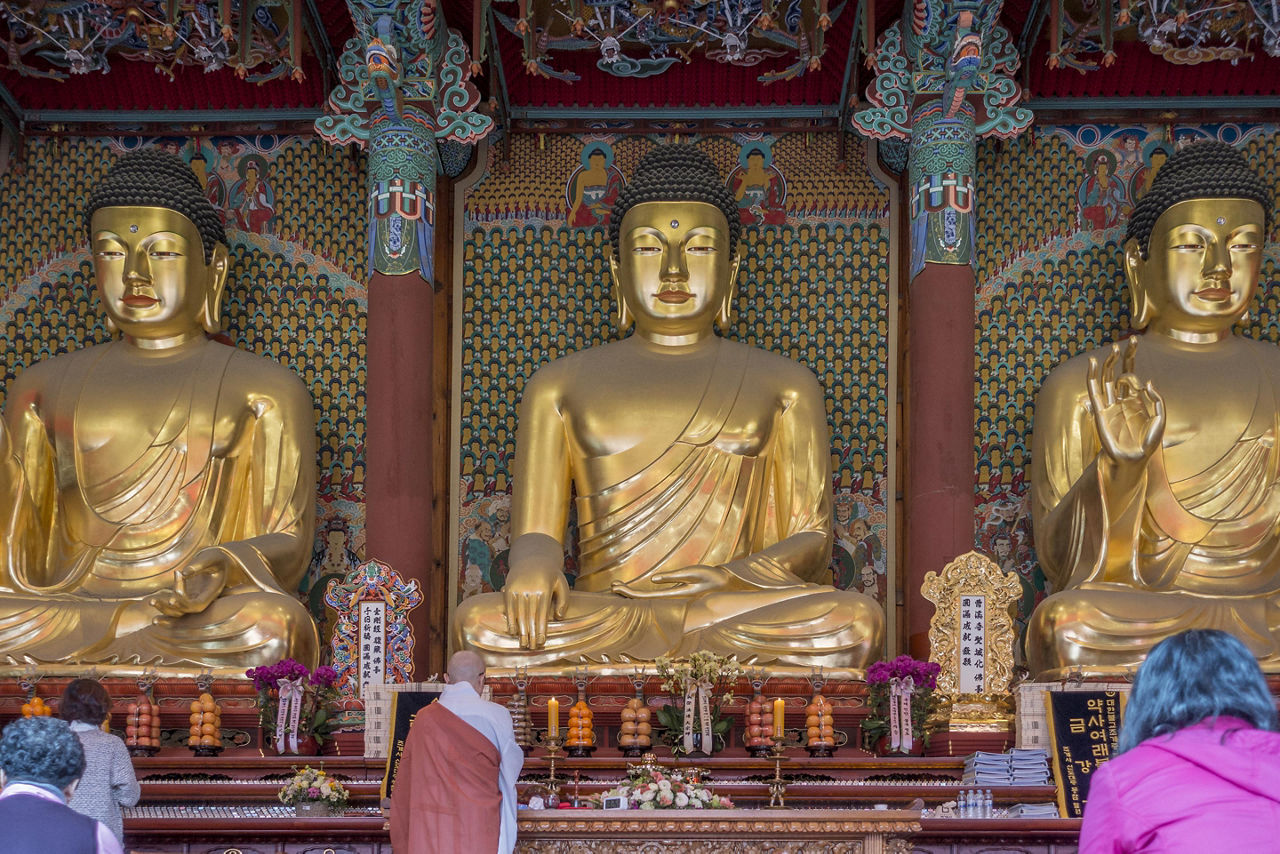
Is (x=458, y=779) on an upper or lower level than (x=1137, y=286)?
lower

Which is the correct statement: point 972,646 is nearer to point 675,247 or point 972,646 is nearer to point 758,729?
point 758,729

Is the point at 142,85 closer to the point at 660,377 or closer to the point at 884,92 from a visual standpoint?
the point at 660,377

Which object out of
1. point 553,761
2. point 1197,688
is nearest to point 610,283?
point 553,761

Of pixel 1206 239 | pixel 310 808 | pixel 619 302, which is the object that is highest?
pixel 1206 239

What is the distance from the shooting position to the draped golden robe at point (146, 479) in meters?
8.38

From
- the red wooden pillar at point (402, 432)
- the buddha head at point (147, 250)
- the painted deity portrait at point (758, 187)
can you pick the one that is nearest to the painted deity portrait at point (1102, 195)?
the painted deity portrait at point (758, 187)

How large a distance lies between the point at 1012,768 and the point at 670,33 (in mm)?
4215

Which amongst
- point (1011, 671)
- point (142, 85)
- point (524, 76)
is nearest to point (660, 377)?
point (524, 76)

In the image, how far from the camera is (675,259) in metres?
8.83

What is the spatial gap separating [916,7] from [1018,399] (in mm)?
2056

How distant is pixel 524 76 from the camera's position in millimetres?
9469

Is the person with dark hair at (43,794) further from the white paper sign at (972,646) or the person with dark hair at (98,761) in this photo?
the white paper sign at (972,646)

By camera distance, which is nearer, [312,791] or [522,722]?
[312,791]

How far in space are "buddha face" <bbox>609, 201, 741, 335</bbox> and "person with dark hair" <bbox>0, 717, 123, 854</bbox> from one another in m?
5.65
